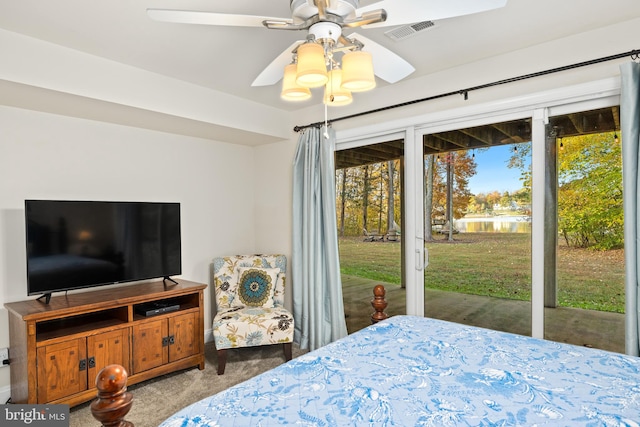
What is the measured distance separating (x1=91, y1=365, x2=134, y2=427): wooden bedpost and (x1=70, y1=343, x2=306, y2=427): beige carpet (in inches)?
58.6

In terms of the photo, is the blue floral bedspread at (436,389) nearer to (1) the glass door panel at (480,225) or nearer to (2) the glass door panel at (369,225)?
(1) the glass door panel at (480,225)

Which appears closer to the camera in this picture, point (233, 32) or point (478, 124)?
point (233, 32)

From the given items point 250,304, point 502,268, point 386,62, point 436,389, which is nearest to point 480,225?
point 502,268

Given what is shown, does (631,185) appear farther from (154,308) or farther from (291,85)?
(154,308)

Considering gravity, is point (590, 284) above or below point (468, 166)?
below

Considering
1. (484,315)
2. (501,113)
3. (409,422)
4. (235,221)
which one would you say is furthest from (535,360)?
(235,221)

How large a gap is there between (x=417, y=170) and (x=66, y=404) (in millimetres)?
3055

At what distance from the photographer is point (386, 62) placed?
1787 millimetres

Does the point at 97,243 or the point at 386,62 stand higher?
the point at 386,62

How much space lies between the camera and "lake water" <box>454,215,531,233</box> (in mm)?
2704

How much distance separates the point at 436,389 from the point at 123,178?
3114 millimetres

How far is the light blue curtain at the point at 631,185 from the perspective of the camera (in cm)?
210

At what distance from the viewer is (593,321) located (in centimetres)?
254

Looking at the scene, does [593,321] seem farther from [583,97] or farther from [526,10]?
[526,10]
